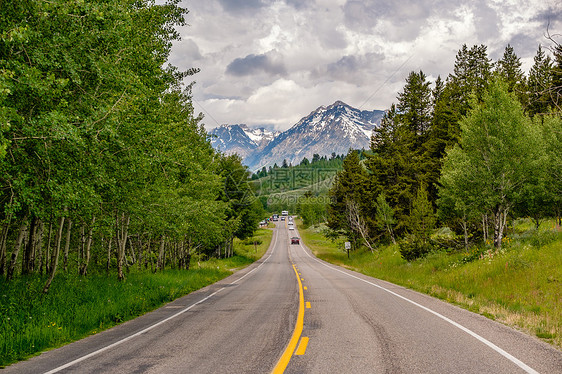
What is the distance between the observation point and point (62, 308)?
9375 millimetres

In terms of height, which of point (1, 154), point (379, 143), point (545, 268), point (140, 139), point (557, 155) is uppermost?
point (379, 143)

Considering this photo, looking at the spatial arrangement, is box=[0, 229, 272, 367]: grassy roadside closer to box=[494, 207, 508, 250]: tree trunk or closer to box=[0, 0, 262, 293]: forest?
box=[0, 0, 262, 293]: forest

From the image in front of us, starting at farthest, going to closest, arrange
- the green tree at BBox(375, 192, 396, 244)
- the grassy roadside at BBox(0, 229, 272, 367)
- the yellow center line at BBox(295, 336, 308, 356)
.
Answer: the green tree at BBox(375, 192, 396, 244)
the grassy roadside at BBox(0, 229, 272, 367)
the yellow center line at BBox(295, 336, 308, 356)

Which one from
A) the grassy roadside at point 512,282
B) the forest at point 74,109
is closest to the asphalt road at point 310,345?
the grassy roadside at point 512,282

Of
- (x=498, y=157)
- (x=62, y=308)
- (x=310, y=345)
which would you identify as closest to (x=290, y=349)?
(x=310, y=345)

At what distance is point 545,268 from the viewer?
13023 millimetres

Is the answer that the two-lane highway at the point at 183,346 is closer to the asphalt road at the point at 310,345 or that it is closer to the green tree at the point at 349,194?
the asphalt road at the point at 310,345

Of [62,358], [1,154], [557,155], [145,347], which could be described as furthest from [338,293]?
[557,155]

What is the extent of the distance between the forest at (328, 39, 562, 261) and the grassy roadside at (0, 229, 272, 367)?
1092cm

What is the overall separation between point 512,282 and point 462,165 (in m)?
7.63

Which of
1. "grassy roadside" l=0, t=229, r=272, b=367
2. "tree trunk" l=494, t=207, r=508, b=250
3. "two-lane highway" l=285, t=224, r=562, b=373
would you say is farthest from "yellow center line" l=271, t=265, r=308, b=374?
"tree trunk" l=494, t=207, r=508, b=250

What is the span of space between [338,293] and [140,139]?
32.7 feet

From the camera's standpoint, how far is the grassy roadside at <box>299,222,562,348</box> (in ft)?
29.1

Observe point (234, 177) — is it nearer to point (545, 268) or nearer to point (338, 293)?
point (338, 293)
